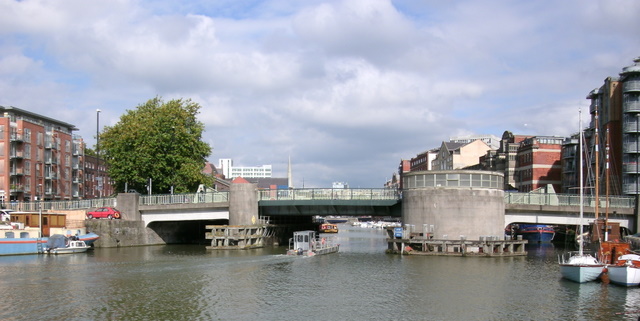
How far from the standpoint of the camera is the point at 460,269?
51531 mm

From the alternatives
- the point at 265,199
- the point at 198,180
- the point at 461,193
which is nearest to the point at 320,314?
the point at 461,193

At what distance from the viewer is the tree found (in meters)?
90.9

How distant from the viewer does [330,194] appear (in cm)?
7562

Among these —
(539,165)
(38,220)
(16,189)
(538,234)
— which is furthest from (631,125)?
(16,189)

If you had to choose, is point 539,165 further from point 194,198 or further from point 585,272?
point 585,272

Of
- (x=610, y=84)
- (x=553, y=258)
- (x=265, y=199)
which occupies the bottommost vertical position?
(x=553, y=258)

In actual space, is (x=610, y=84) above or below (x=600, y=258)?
above

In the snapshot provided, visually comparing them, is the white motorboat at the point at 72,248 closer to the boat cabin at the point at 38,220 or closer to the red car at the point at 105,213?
the boat cabin at the point at 38,220

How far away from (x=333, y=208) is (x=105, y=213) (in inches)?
1126

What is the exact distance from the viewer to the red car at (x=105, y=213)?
7781 centimetres

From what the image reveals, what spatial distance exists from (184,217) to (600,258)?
50590mm

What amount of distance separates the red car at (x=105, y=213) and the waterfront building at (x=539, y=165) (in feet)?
261

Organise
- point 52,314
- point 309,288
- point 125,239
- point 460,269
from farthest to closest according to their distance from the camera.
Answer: point 125,239
point 460,269
point 309,288
point 52,314

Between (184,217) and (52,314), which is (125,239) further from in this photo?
(52,314)
